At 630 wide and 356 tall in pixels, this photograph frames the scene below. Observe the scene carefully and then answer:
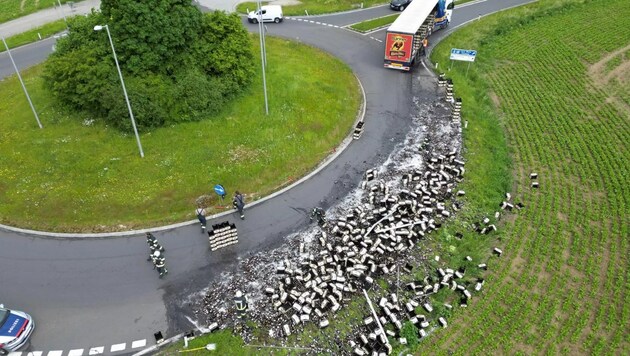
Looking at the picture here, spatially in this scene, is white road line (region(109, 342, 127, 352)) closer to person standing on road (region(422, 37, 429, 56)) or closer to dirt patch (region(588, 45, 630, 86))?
person standing on road (region(422, 37, 429, 56))

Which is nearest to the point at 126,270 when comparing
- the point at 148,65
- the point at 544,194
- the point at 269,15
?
the point at 148,65

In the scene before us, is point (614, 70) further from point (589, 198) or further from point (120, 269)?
point (120, 269)

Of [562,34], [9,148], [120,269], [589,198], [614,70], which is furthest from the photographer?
[562,34]

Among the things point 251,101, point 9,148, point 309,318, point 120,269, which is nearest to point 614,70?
point 251,101

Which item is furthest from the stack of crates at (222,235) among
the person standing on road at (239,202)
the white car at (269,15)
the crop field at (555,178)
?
the white car at (269,15)

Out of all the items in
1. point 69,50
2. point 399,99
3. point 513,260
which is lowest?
point 513,260
